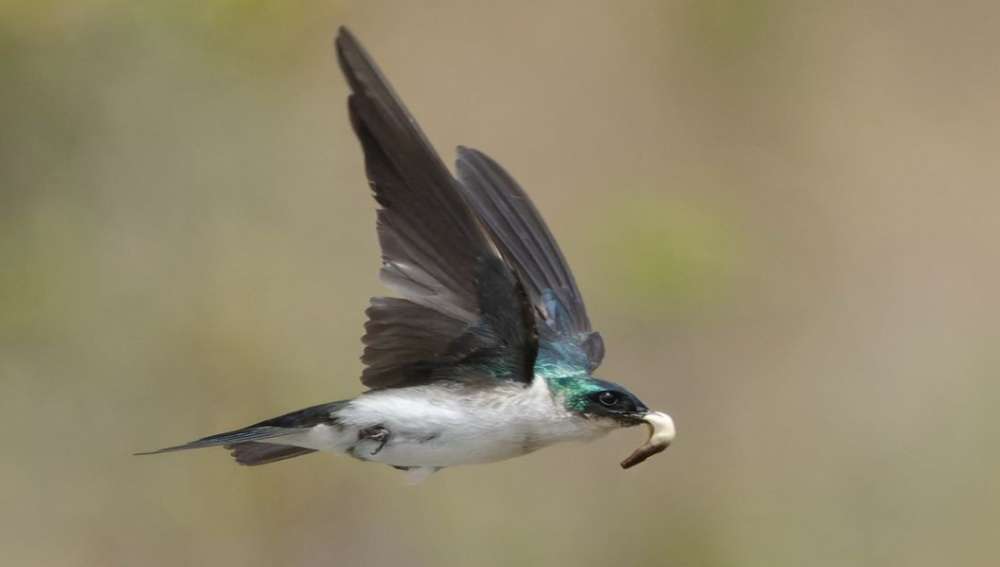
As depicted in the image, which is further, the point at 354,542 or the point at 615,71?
the point at 615,71

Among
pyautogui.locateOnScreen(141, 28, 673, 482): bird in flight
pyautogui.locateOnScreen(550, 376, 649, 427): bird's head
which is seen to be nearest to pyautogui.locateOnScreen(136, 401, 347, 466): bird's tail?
pyautogui.locateOnScreen(141, 28, 673, 482): bird in flight

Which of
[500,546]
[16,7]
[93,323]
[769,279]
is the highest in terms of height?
[16,7]

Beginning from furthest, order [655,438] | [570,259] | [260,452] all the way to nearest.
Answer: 1. [570,259]
2. [260,452]
3. [655,438]

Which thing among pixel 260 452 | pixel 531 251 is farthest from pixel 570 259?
pixel 260 452

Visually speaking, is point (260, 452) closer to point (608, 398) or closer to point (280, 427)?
point (280, 427)

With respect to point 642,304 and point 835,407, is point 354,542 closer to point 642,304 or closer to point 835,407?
point 642,304

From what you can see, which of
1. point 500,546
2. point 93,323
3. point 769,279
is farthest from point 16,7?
point 769,279

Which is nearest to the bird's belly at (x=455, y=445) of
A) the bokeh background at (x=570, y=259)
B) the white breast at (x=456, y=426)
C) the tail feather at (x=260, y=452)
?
the white breast at (x=456, y=426)
